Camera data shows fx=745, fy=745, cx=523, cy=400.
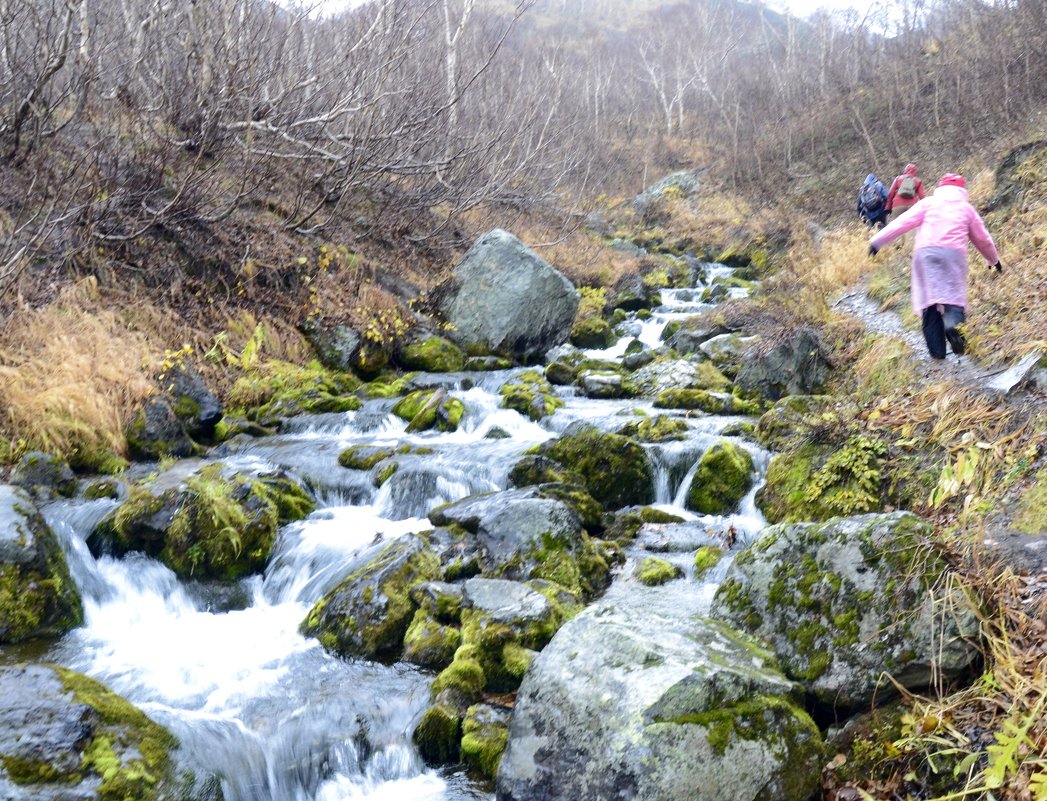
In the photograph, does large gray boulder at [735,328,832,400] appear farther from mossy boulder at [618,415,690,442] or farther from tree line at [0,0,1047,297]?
tree line at [0,0,1047,297]

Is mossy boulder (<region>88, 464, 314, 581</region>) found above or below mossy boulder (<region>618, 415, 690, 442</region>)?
above

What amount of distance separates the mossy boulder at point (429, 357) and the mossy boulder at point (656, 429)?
4645mm

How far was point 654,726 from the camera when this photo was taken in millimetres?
3186

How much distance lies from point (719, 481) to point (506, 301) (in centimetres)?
740

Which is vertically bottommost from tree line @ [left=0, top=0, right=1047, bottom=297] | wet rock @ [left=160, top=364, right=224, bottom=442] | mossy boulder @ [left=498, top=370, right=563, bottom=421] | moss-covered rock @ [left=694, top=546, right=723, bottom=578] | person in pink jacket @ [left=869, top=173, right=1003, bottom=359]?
moss-covered rock @ [left=694, top=546, right=723, bottom=578]

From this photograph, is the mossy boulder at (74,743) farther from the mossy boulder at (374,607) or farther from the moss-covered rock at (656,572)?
the moss-covered rock at (656,572)

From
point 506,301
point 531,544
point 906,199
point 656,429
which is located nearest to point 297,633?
point 531,544

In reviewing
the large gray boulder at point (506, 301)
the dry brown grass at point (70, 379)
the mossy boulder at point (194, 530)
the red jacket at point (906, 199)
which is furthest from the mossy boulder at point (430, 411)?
the red jacket at point (906, 199)

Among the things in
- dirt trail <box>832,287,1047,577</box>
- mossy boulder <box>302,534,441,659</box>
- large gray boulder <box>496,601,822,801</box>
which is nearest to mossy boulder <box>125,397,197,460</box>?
mossy boulder <box>302,534,441,659</box>

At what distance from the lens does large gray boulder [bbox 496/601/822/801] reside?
310cm

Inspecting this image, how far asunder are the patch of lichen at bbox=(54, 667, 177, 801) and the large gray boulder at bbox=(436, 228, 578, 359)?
10502 mm

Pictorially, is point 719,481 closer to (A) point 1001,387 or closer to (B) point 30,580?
(A) point 1001,387

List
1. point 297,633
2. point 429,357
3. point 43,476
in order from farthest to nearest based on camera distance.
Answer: point 429,357
point 43,476
point 297,633

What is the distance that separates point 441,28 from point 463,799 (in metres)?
22.5
